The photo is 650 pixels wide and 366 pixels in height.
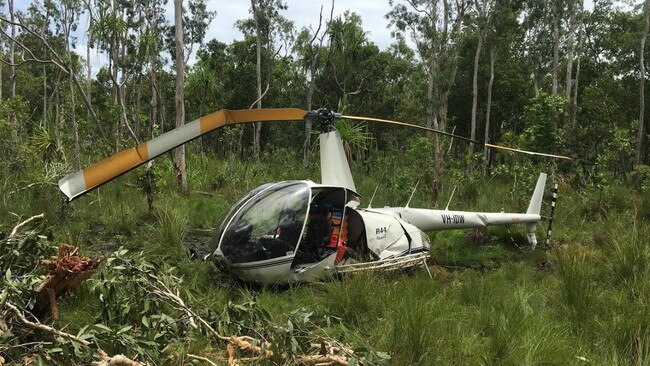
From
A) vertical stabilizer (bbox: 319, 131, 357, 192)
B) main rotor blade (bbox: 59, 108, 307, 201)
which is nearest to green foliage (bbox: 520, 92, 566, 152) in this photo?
vertical stabilizer (bbox: 319, 131, 357, 192)

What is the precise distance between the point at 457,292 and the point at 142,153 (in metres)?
3.56

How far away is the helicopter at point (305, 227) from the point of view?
5.03m

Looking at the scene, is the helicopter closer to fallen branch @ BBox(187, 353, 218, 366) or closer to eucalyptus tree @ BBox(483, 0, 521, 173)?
fallen branch @ BBox(187, 353, 218, 366)

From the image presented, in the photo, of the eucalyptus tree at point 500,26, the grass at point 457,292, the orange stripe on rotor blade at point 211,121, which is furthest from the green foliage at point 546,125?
the eucalyptus tree at point 500,26

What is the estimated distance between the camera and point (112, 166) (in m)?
3.77

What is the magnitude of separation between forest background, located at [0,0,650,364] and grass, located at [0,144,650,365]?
22 millimetres

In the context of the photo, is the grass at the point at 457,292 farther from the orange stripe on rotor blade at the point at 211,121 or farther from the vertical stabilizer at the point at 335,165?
the orange stripe on rotor blade at the point at 211,121

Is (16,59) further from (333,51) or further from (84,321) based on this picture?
(84,321)

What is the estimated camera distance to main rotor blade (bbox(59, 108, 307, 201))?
364cm

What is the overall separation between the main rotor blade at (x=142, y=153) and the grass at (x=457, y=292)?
1.10 meters

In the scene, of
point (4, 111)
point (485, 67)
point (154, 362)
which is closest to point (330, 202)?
point (154, 362)

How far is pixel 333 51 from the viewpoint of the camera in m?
24.1

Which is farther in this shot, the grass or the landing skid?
the landing skid

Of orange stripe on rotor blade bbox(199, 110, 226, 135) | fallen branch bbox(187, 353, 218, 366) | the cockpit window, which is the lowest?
fallen branch bbox(187, 353, 218, 366)
